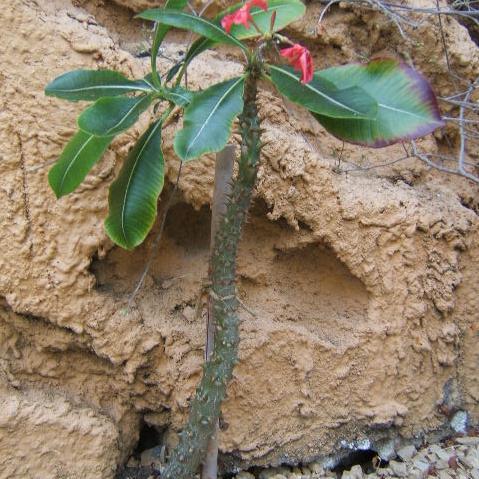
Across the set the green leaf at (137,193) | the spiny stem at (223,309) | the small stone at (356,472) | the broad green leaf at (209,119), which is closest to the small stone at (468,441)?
the small stone at (356,472)

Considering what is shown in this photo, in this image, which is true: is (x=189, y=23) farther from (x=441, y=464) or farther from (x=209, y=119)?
(x=441, y=464)

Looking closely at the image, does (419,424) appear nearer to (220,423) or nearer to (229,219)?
(220,423)

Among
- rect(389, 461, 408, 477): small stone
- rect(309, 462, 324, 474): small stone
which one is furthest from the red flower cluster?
rect(389, 461, 408, 477): small stone

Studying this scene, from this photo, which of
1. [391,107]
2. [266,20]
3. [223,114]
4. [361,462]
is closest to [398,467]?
[361,462]

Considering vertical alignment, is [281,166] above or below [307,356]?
above

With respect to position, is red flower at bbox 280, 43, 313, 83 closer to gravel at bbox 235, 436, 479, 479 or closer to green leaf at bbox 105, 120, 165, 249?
green leaf at bbox 105, 120, 165, 249

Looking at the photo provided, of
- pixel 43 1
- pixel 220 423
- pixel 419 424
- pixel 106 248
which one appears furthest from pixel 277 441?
pixel 43 1
